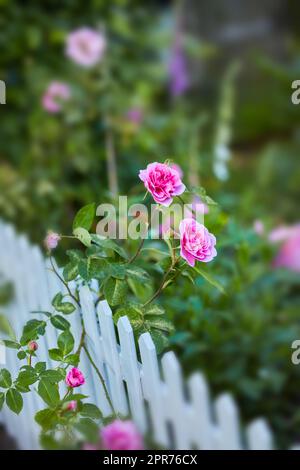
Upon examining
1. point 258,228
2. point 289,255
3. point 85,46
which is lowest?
point 258,228

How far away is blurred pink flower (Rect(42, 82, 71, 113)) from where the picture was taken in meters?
3.17

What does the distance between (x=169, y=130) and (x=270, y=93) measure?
6.57 ft

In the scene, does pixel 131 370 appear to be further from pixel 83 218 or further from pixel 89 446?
pixel 83 218

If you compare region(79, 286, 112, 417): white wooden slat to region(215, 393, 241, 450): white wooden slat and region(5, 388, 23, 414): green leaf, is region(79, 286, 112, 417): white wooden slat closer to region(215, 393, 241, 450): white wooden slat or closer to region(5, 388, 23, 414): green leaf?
region(5, 388, 23, 414): green leaf

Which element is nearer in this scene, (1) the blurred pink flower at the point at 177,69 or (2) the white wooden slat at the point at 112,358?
(2) the white wooden slat at the point at 112,358

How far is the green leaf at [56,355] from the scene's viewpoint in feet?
4.81

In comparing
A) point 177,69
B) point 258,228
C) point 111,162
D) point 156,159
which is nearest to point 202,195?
point 258,228

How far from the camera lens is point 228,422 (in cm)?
127

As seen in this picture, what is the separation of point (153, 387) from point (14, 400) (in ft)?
1.01

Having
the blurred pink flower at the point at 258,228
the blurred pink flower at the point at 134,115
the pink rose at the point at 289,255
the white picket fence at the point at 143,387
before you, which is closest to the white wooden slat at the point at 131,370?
the white picket fence at the point at 143,387

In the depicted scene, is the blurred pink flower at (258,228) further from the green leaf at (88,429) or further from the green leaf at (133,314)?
the green leaf at (88,429)

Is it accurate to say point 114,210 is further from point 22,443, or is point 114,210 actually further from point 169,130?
point 169,130

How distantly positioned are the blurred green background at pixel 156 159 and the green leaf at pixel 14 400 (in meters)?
0.52

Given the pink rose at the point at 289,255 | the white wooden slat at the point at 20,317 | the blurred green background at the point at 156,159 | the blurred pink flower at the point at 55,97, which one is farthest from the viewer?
the blurred pink flower at the point at 55,97
